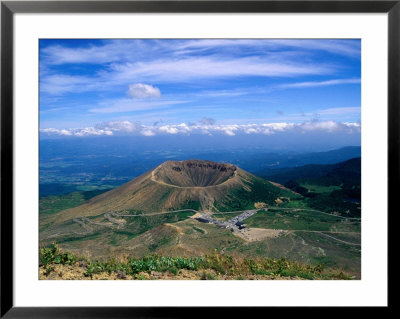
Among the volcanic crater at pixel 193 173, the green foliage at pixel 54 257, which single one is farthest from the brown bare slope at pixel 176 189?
the green foliage at pixel 54 257

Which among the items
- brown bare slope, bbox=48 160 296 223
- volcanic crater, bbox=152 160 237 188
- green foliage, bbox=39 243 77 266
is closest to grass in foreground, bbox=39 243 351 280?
green foliage, bbox=39 243 77 266

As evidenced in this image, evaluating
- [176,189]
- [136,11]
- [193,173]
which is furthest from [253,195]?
[136,11]

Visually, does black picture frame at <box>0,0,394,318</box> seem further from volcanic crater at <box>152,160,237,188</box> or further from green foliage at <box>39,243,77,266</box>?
volcanic crater at <box>152,160,237,188</box>

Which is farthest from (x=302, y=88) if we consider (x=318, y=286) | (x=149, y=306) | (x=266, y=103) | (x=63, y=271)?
(x=63, y=271)

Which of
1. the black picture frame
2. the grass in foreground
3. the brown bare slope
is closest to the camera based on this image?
the black picture frame

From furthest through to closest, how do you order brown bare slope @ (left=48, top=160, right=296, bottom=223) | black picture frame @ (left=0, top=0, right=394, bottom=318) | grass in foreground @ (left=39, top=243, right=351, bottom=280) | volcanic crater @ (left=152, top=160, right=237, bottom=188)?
volcanic crater @ (left=152, top=160, right=237, bottom=188)
brown bare slope @ (left=48, top=160, right=296, bottom=223)
grass in foreground @ (left=39, top=243, right=351, bottom=280)
black picture frame @ (left=0, top=0, right=394, bottom=318)

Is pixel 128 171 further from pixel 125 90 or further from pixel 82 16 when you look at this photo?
pixel 82 16

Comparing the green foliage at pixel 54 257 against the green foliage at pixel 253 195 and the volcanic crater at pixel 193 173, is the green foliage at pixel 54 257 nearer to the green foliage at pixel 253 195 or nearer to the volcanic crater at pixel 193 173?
the volcanic crater at pixel 193 173
